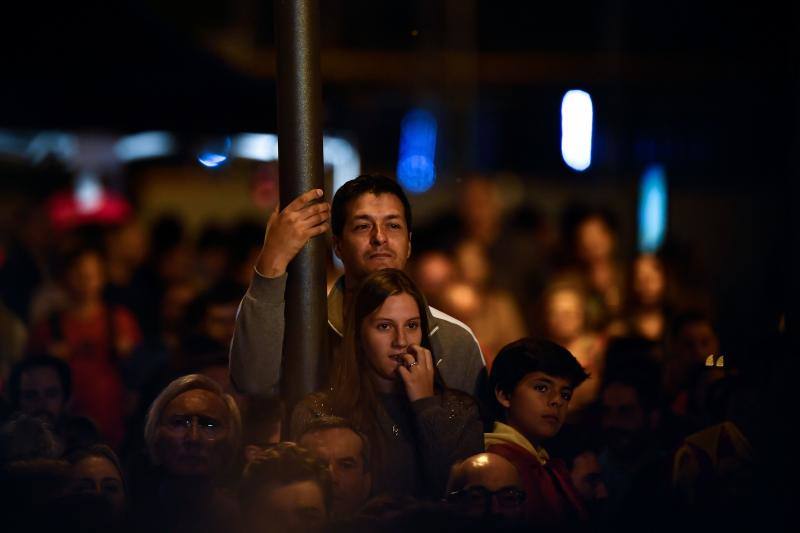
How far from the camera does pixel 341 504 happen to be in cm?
371

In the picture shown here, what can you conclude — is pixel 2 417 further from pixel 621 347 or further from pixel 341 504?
pixel 621 347

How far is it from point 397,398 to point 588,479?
68cm

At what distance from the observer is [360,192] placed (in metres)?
4.41

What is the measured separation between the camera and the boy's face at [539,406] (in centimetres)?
402

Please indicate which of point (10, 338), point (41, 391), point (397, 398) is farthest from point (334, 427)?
point (10, 338)

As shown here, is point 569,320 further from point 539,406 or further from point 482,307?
point 539,406

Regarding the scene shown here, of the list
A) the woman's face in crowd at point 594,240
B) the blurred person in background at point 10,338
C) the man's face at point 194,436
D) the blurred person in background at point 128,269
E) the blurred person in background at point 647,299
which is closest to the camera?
the man's face at point 194,436

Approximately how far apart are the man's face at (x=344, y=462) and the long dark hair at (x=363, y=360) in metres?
0.10

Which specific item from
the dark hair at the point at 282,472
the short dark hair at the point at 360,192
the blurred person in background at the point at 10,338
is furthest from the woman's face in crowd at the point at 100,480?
the blurred person in background at the point at 10,338

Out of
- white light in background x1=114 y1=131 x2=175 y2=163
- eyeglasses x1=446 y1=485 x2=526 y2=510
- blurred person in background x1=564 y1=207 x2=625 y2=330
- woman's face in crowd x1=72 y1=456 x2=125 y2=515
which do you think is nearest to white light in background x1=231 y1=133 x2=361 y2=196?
blurred person in background x1=564 y1=207 x2=625 y2=330

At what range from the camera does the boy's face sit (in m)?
4.02

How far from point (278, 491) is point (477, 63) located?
24891 mm

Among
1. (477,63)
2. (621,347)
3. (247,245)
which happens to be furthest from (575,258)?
(477,63)

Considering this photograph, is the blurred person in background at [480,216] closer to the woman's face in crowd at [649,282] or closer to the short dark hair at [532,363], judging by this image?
the woman's face in crowd at [649,282]
